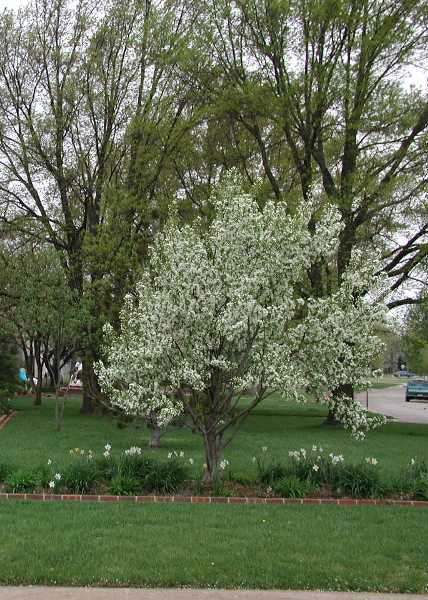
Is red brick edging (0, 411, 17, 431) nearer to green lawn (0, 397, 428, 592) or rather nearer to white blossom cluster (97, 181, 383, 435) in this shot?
white blossom cluster (97, 181, 383, 435)

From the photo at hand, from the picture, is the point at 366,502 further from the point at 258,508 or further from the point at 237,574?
the point at 237,574

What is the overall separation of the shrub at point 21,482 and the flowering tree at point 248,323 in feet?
5.07

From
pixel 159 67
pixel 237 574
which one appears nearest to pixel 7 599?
pixel 237 574

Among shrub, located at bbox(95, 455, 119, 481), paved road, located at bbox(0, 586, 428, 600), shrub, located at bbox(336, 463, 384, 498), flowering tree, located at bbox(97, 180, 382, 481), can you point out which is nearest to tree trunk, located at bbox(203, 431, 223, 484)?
flowering tree, located at bbox(97, 180, 382, 481)

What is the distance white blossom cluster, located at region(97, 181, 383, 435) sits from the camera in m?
8.73

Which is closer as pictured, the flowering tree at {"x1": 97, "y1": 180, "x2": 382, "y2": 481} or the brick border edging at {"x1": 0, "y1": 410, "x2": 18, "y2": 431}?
the flowering tree at {"x1": 97, "y1": 180, "x2": 382, "y2": 481}

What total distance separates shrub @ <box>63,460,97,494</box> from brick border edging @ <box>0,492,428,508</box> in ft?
0.93

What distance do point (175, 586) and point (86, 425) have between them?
15285 mm

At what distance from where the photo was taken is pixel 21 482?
8594mm

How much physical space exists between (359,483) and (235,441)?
744 centimetres

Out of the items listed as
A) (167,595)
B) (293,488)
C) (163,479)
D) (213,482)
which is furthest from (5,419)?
(167,595)

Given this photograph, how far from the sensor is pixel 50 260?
21.5 metres

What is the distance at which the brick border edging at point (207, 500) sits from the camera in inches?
325

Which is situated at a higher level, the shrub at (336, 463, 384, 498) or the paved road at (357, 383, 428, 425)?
the shrub at (336, 463, 384, 498)
